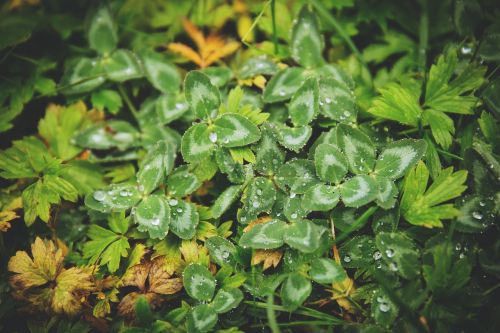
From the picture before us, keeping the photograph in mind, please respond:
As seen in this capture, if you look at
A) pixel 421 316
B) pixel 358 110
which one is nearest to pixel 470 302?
pixel 421 316

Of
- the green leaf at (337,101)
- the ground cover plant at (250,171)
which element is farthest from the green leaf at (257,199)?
the green leaf at (337,101)

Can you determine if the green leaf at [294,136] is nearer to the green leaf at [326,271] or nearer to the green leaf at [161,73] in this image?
the green leaf at [326,271]

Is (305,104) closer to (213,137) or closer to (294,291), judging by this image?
(213,137)

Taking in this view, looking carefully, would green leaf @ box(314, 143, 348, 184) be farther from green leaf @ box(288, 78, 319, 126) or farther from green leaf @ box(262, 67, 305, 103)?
green leaf @ box(262, 67, 305, 103)

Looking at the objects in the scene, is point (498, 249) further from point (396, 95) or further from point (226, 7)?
point (226, 7)

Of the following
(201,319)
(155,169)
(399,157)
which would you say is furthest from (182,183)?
(399,157)
